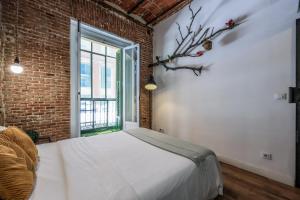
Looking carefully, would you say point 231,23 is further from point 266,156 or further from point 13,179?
point 13,179

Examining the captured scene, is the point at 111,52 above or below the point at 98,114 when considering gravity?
above

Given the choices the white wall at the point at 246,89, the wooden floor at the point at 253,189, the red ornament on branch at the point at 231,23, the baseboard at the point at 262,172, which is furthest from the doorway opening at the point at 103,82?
the wooden floor at the point at 253,189

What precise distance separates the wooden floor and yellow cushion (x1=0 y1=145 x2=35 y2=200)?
1965mm

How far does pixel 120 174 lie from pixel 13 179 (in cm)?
66

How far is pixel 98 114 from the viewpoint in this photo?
5.09 metres

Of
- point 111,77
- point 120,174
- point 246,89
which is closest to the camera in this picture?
point 120,174

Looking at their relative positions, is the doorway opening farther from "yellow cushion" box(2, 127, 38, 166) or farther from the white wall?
"yellow cushion" box(2, 127, 38, 166)

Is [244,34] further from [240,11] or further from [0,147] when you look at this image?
[0,147]

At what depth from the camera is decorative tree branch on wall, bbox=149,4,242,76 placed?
3013 millimetres

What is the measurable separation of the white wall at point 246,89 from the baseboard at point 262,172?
0.04 ft

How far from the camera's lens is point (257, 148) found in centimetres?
248

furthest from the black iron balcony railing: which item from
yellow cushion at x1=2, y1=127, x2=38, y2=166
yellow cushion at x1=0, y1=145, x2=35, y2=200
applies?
yellow cushion at x1=0, y1=145, x2=35, y2=200

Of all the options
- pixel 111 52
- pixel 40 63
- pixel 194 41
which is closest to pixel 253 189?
pixel 194 41

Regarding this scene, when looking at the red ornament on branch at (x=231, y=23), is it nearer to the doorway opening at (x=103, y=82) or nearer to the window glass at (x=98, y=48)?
the doorway opening at (x=103, y=82)
